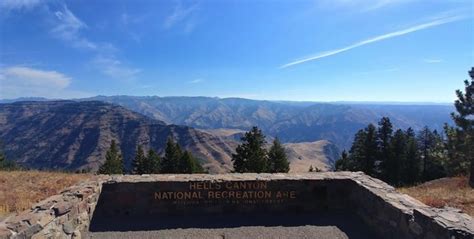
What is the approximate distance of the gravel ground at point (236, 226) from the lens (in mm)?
A: 8383

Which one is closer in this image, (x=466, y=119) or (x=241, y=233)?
(x=241, y=233)

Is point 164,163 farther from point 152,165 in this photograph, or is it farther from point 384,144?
point 384,144

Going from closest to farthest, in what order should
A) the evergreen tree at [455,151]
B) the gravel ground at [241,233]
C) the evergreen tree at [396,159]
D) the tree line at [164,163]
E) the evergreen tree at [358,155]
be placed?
the gravel ground at [241,233], the evergreen tree at [455,151], the evergreen tree at [396,159], the tree line at [164,163], the evergreen tree at [358,155]

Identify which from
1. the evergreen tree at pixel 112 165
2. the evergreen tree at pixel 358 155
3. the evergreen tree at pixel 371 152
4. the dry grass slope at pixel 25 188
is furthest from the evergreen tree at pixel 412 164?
the dry grass slope at pixel 25 188

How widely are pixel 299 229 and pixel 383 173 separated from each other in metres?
40.7

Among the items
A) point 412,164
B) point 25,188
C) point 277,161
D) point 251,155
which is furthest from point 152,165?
point 25,188

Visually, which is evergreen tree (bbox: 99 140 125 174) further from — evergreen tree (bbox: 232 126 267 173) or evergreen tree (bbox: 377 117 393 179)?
evergreen tree (bbox: 377 117 393 179)

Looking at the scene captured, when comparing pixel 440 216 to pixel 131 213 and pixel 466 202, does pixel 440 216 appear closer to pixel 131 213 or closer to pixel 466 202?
pixel 466 202

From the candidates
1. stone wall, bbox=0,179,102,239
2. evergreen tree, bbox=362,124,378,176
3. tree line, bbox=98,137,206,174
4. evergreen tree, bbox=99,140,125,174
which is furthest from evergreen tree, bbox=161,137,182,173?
stone wall, bbox=0,179,102,239

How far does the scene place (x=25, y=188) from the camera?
533 inches

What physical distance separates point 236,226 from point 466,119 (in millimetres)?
17369

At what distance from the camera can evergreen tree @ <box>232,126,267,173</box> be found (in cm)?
4122

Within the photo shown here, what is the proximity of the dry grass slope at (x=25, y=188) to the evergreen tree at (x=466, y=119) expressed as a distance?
19670mm

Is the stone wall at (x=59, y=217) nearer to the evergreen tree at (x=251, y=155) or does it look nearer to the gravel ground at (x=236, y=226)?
the gravel ground at (x=236, y=226)
